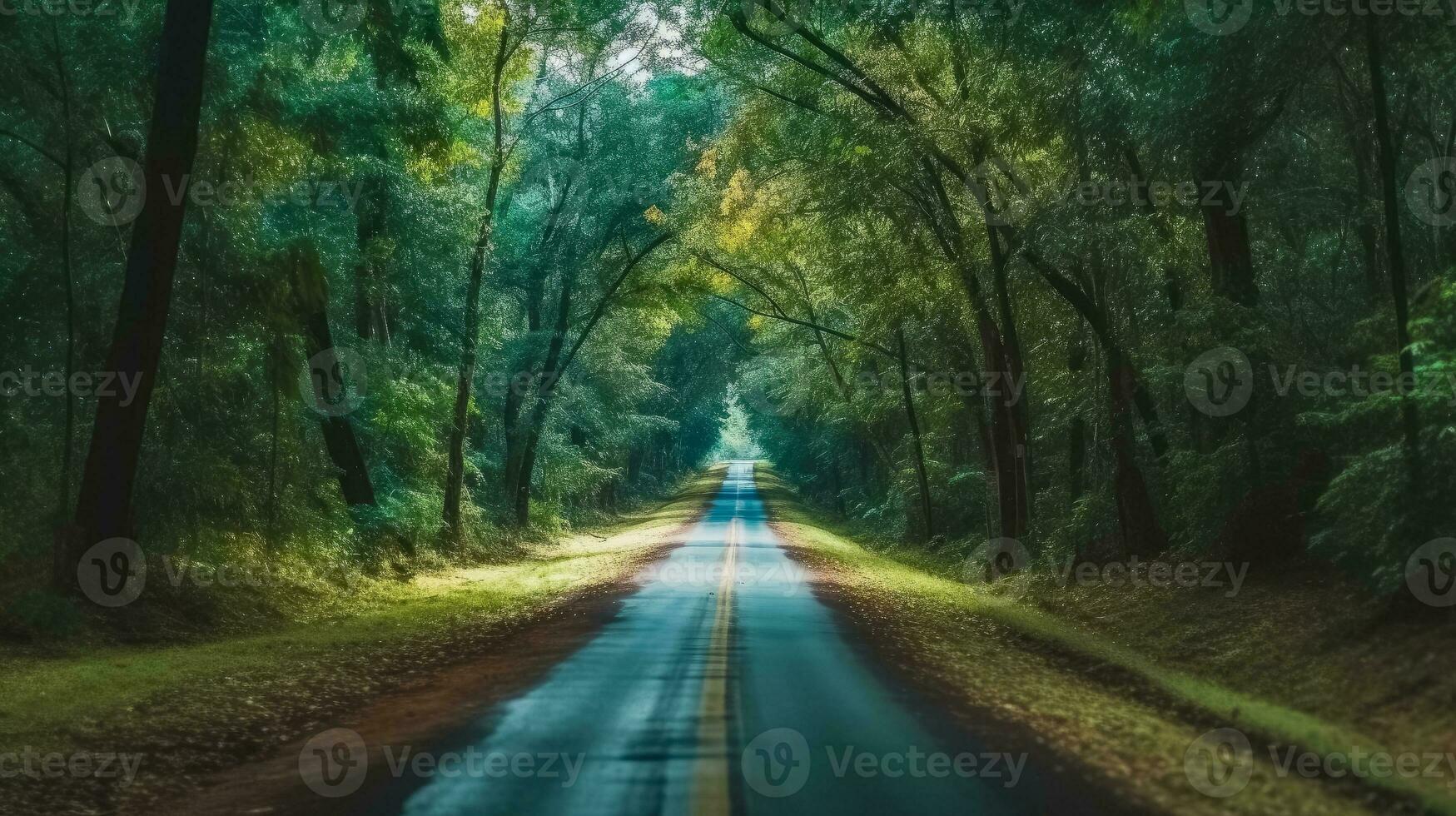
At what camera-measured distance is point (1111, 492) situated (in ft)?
62.7

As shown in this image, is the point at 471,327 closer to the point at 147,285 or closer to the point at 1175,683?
the point at 147,285

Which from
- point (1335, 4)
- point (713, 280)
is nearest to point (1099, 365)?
point (1335, 4)

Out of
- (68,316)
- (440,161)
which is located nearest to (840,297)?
(440,161)

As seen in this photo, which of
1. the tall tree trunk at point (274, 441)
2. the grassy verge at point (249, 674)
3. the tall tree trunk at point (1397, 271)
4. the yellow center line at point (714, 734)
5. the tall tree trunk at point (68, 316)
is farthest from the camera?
the tall tree trunk at point (274, 441)

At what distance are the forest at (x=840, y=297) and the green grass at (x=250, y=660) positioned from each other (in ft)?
0.58

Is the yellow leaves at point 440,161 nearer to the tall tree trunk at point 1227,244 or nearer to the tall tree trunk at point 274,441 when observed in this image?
the tall tree trunk at point 274,441

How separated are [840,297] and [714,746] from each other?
75.9 ft

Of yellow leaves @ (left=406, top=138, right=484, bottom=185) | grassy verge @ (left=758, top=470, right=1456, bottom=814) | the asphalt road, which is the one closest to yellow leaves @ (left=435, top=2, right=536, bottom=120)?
yellow leaves @ (left=406, top=138, right=484, bottom=185)

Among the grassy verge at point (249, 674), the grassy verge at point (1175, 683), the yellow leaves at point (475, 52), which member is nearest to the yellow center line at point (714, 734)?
the grassy verge at point (1175, 683)

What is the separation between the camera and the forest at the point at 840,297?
10500 millimetres

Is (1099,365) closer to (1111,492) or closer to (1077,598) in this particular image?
(1111,492)

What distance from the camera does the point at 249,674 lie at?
10711 millimetres

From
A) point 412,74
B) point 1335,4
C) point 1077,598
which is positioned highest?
point 412,74

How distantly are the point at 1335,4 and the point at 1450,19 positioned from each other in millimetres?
992
